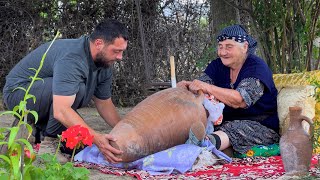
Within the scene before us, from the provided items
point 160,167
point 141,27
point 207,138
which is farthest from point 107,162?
point 141,27

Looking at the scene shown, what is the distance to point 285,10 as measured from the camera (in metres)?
6.48

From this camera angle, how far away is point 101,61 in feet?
15.6

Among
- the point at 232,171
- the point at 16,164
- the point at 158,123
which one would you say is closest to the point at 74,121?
the point at 158,123

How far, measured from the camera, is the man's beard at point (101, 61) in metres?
4.70

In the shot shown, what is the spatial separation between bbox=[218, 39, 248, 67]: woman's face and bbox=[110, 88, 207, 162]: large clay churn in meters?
0.46

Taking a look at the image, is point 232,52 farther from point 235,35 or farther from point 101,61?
point 101,61

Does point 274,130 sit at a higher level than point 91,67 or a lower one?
lower

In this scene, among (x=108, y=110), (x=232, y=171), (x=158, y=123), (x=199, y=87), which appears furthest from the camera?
(x=108, y=110)

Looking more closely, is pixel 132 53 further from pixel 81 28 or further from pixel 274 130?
pixel 274 130

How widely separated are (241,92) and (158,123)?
2.52 feet

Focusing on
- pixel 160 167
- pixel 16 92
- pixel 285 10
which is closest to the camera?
pixel 160 167

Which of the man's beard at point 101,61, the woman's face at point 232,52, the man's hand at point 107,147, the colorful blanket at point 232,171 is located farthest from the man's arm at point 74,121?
the woman's face at point 232,52

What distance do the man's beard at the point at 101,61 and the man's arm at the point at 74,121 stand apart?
40cm

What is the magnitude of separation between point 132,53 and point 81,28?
0.78m
